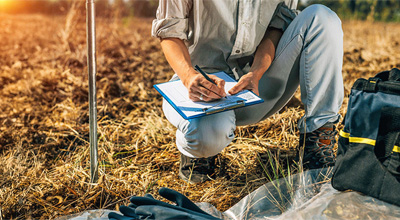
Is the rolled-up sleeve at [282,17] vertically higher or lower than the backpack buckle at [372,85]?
higher

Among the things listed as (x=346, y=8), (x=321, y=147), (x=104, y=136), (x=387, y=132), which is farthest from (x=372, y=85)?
(x=346, y=8)

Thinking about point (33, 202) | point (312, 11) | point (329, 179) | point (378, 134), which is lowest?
point (33, 202)

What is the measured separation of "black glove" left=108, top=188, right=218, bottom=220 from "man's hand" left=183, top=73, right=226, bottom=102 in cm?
42

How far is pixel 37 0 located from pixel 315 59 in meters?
7.76

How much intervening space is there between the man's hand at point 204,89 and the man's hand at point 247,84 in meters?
0.07

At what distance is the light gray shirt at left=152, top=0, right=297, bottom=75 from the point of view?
177cm

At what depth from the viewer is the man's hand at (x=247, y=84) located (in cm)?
163

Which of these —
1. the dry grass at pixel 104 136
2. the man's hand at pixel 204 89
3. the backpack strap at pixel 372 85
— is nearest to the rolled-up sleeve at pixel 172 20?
the man's hand at pixel 204 89

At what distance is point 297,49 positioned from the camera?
71.0 inches

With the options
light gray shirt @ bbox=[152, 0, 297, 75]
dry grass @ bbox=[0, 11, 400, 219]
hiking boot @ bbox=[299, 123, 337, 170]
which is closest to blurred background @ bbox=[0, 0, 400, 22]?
dry grass @ bbox=[0, 11, 400, 219]

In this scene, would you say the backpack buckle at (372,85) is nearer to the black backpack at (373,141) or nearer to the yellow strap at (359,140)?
the black backpack at (373,141)

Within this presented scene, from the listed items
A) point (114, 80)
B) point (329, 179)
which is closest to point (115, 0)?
point (114, 80)

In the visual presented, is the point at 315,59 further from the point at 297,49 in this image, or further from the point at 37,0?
the point at 37,0

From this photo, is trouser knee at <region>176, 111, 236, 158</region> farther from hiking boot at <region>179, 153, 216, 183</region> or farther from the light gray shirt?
the light gray shirt
